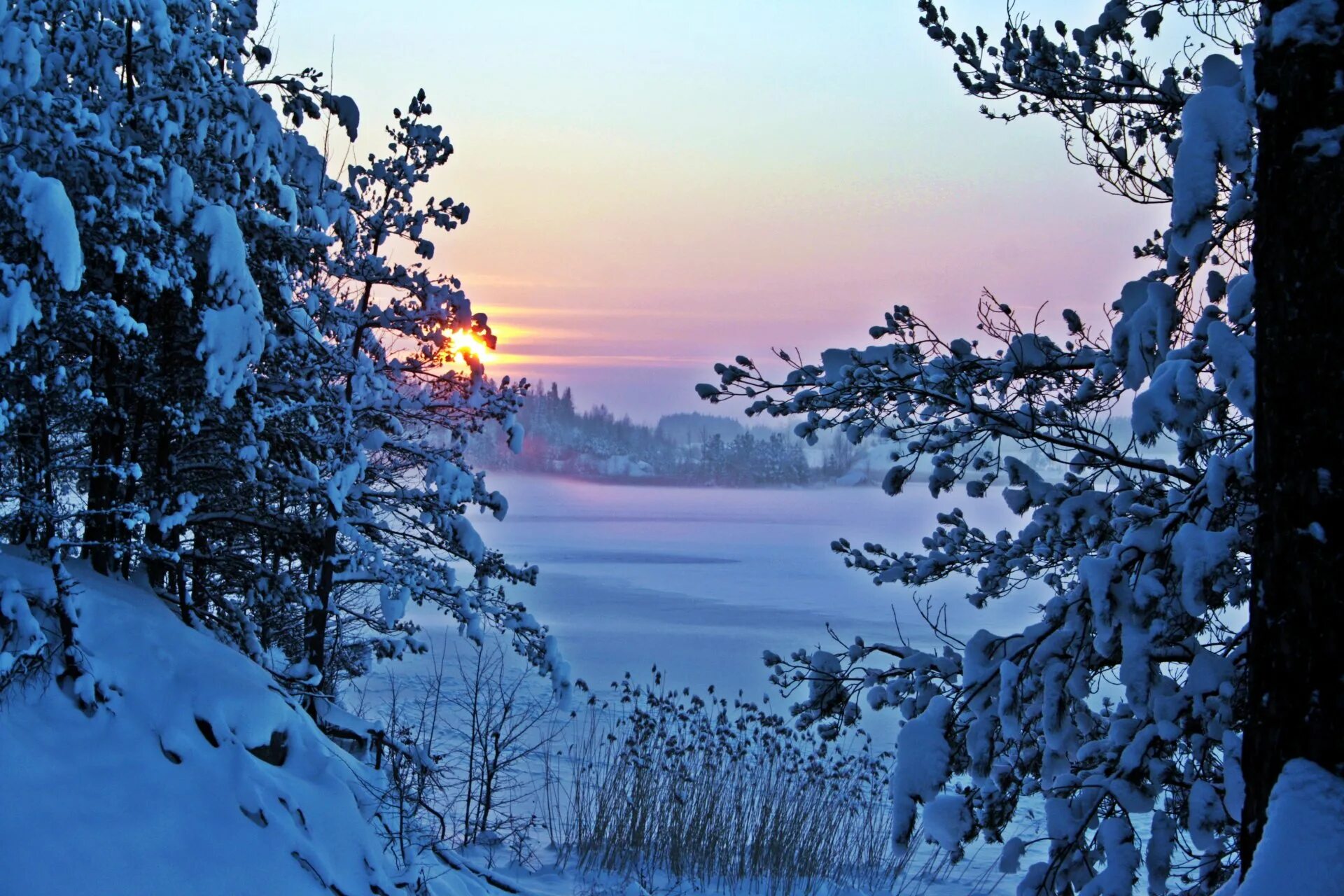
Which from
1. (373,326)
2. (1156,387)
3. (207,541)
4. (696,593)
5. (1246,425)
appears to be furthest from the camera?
(696,593)

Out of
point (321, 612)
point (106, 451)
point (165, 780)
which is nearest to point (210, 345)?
point (106, 451)

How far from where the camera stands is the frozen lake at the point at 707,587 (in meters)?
18.7

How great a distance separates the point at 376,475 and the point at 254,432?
2627 millimetres

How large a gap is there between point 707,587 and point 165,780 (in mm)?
23409

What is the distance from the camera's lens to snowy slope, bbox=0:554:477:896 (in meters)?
3.97

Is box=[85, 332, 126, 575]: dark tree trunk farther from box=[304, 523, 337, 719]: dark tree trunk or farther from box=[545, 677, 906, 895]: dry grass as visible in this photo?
box=[545, 677, 906, 895]: dry grass

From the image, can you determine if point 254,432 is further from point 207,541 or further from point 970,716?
point 970,716

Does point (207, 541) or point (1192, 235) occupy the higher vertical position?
point (1192, 235)

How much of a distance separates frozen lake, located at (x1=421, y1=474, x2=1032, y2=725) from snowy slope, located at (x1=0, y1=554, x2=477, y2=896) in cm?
317

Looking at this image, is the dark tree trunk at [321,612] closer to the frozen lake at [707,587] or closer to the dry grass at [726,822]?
the dry grass at [726,822]

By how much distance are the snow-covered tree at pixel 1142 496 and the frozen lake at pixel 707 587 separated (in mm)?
799

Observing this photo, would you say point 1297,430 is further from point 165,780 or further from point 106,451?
point 106,451

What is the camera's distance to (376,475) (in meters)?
8.45

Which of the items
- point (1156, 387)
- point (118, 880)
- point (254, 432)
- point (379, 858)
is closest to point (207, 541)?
point (254, 432)
